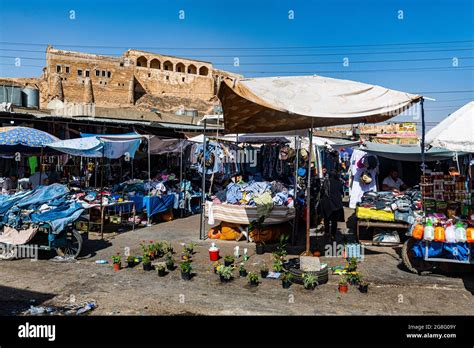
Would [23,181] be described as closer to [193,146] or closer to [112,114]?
[193,146]

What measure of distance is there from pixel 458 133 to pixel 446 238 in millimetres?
1817

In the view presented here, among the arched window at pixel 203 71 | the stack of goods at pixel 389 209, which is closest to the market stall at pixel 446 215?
the stack of goods at pixel 389 209

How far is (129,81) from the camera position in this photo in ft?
180

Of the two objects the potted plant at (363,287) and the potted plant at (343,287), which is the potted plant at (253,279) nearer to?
the potted plant at (343,287)

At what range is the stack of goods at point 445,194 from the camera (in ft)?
22.4

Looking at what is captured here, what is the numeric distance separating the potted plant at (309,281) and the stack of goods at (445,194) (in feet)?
9.06

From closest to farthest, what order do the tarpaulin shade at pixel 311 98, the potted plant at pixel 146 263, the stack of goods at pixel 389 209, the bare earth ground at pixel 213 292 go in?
the bare earth ground at pixel 213 292 → the tarpaulin shade at pixel 311 98 → the potted plant at pixel 146 263 → the stack of goods at pixel 389 209

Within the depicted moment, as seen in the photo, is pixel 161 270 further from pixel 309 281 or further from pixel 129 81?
pixel 129 81

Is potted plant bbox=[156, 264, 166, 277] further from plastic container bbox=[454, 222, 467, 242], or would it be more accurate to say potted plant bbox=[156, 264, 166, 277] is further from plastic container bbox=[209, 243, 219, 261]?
plastic container bbox=[454, 222, 467, 242]

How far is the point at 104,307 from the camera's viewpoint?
5.23m
